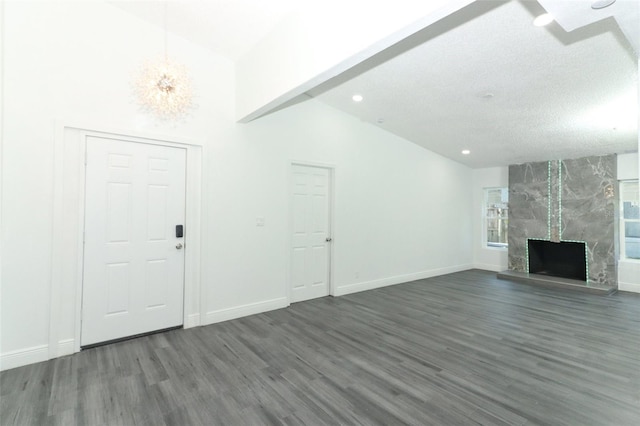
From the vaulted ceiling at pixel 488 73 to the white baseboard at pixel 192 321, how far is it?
128 inches

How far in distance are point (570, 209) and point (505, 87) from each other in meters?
3.84

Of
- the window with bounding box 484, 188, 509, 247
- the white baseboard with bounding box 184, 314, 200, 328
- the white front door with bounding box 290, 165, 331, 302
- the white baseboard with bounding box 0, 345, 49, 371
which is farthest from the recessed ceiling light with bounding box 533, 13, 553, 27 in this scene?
the window with bounding box 484, 188, 509, 247

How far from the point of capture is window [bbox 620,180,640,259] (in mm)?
5660

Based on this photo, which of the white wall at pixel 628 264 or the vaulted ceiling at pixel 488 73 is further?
the white wall at pixel 628 264

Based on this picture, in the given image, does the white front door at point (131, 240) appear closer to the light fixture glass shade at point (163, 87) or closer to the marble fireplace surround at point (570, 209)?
the light fixture glass shade at point (163, 87)

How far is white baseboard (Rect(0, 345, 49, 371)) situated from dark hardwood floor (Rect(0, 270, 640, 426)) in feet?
0.25

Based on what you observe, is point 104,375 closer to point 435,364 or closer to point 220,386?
point 220,386

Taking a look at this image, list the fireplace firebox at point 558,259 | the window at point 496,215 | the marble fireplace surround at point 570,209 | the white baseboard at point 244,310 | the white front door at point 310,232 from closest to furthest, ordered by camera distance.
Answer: the white baseboard at point 244,310 → the white front door at point 310,232 → the marble fireplace surround at point 570,209 → the fireplace firebox at point 558,259 → the window at point 496,215

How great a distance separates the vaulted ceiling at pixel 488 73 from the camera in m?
2.83

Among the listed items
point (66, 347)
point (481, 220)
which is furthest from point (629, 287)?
point (66, 347)

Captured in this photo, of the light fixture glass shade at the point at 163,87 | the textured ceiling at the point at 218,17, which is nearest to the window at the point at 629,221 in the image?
the textured ceiling at the point at 218,17

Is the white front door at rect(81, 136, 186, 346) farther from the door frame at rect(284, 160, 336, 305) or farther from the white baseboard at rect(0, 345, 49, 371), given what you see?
the door frame at rect(284, 160, 336, 305)

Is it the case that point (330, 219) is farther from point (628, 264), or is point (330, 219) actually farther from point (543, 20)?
point (628, 264)

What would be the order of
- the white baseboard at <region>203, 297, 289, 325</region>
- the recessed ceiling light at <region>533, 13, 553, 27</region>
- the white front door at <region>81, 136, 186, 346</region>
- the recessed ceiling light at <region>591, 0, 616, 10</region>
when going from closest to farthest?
the recessed ceiling light at <region>591, 0, 616, 10</region> → the recessed ceiling light at <region>533, 13, 553, 27</region> → the white front door at <region>81, 136, 186, 346</region> → the white baseboard at <region>203, 297, 289, 325</region>
